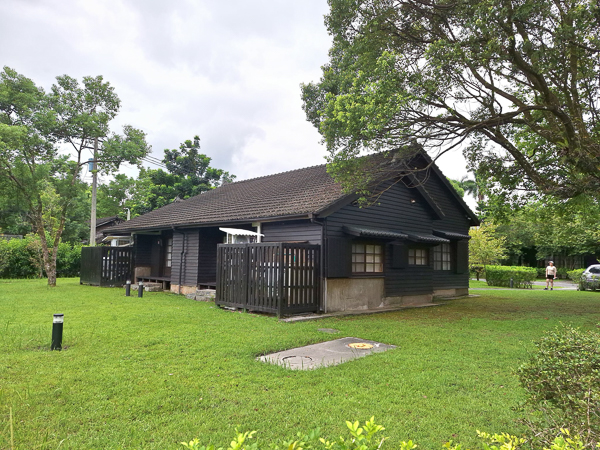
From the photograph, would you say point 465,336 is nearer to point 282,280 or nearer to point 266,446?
point 282,280

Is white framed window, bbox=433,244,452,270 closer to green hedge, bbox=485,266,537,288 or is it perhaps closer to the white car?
green hedge, bbox=485,266,537,288

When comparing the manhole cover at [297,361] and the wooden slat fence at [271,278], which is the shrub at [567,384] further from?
the wooden slat fence at [271,278]

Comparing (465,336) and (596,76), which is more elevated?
(596,76)

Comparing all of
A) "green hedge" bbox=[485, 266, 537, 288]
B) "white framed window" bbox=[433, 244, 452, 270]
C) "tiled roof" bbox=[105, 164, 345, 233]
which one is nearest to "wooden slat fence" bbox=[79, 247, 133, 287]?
"tiled roof" bbox=[105, 164, 345, 233]

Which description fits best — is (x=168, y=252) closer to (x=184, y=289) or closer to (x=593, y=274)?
(x=184, y=289)

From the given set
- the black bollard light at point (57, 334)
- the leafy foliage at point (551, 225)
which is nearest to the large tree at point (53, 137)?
the black bollard light at point (57, 334)

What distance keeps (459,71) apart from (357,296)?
22.6 ft

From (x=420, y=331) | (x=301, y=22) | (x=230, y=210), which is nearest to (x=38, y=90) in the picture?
(x=230, y=210)

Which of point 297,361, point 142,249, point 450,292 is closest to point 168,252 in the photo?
point 142,249

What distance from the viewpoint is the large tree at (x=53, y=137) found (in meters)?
16.3

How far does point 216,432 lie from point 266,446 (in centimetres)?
52

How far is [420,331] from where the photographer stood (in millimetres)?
8477

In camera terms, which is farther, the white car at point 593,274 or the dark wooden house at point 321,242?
the white car at point 593,274

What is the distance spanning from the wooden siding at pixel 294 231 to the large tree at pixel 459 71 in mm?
1884
